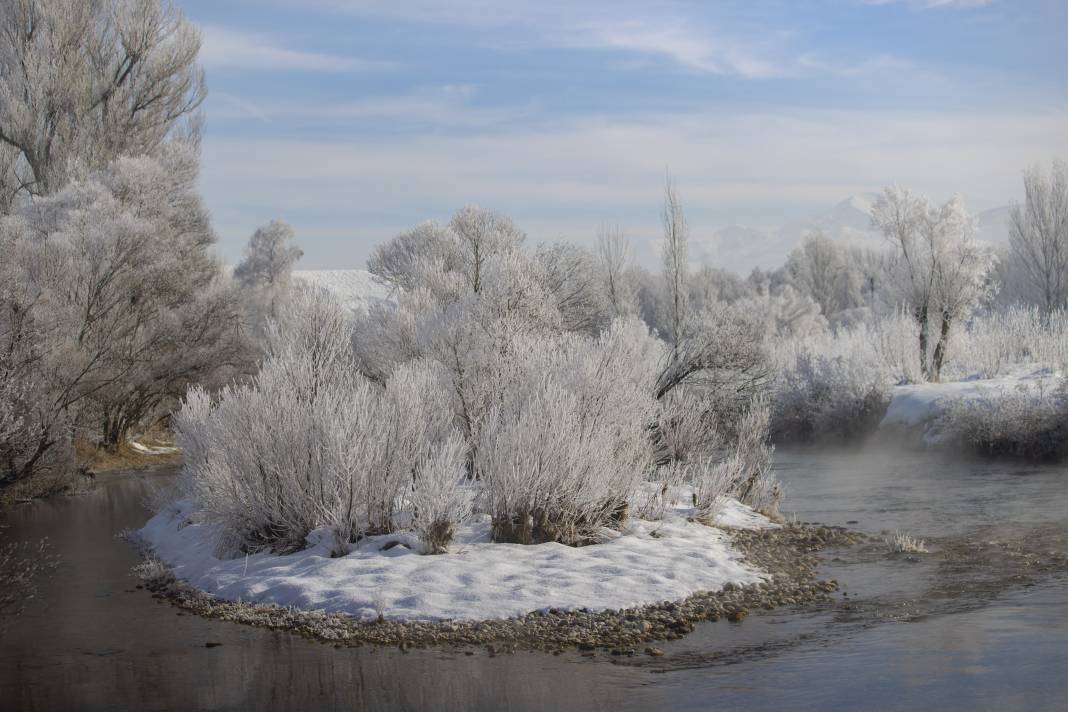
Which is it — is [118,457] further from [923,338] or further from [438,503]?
[923,338]

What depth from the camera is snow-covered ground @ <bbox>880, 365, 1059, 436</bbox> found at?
23.4 m

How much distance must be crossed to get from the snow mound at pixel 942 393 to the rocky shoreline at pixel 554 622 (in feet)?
49.5

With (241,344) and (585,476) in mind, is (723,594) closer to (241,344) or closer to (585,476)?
(585,476)

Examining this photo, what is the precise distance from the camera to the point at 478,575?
9695mm

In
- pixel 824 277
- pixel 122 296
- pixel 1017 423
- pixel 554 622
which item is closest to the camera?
pixel 554 622

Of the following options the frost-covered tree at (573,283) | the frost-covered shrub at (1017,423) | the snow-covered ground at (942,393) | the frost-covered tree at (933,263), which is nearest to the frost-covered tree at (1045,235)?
the frost-covered tree at (933,263)

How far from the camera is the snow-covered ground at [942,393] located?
23.4 meters

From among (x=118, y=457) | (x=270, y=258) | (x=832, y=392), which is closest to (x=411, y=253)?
(x=118, y=457)

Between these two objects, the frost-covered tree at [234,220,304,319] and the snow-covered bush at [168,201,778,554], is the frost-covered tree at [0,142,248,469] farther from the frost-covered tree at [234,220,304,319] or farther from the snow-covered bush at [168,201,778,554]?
the frost-covered tree at [234,220,304,319]

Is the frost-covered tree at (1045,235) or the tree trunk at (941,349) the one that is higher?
the frost-covered tree at (1045,235)

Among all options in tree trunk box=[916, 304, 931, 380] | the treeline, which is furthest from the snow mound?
the treeline

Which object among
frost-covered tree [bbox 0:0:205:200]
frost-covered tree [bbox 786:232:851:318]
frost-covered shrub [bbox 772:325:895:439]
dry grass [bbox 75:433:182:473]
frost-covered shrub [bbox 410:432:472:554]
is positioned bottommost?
dry grass [bbox 75:433:182:473]

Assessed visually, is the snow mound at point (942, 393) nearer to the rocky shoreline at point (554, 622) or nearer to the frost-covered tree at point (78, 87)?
the rocky shoreline at point (554, 622)

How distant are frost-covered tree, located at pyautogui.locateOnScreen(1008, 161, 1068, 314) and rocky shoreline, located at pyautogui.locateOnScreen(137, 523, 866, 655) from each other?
3384 centimetres
